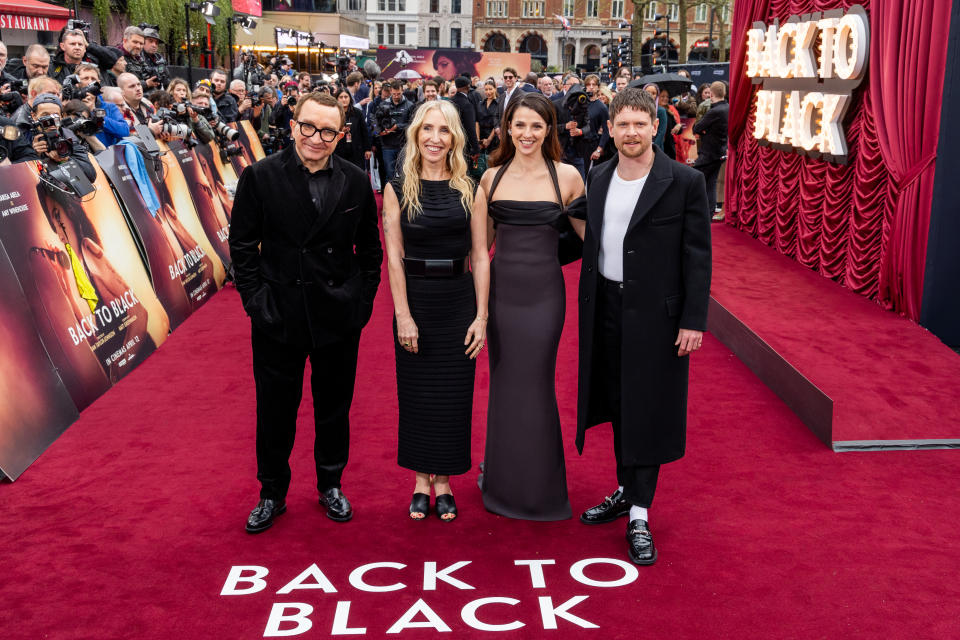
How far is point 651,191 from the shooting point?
10.9ft

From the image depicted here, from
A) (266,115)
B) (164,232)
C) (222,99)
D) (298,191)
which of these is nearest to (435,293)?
Result: (298,191)

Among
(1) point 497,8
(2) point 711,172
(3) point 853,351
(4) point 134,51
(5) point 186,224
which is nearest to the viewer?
(3) point 853,351

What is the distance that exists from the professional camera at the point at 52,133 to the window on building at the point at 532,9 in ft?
257

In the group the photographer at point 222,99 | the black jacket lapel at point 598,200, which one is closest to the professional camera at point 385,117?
the photographer at point 222,99

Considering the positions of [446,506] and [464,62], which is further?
[464,62]

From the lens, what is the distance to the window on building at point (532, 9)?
79125mm

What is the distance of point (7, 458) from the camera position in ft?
13.5

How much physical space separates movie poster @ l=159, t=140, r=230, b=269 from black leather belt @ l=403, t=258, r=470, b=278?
441 cm

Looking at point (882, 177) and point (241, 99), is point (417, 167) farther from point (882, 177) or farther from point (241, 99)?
point (241, 99)

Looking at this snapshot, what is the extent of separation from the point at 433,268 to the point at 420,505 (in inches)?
38.8

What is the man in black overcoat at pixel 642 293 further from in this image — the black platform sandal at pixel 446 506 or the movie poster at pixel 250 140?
the movie poster at pixel 250 140

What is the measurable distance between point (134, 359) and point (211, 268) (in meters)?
2.11

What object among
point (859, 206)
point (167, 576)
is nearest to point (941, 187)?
point (859, 206)

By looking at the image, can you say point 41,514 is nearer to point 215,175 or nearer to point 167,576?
point 167,576
